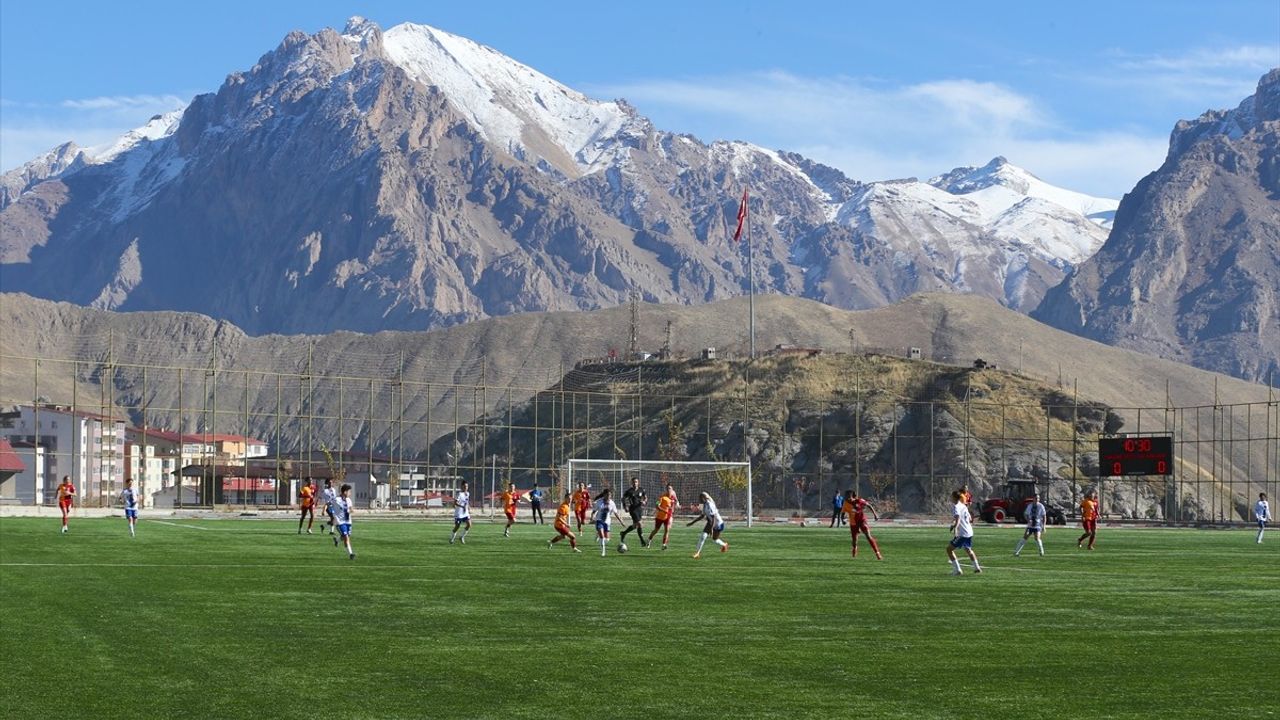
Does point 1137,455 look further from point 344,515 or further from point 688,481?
point 344,515

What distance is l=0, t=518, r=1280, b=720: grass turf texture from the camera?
16.8 meters

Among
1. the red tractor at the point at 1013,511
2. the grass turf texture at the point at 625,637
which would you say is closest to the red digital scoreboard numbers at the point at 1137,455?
the red tractor at the point at 1013,511

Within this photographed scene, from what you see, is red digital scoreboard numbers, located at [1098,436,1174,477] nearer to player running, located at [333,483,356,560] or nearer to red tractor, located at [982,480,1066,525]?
red tractor, located at [982,480,1066,525]

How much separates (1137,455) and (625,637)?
69.3m

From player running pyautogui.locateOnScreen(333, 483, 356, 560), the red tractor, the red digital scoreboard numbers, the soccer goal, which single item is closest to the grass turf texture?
player running pyautogui.locateOnScreen(333, 483, 356, 560)

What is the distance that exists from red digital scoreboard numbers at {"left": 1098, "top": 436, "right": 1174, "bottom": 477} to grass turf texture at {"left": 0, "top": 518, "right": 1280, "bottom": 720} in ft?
154

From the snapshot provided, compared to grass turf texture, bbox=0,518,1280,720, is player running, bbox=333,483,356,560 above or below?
above

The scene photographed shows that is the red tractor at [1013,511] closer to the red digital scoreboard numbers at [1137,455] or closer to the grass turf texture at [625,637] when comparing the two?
the red digital scoreboard numbers at [1137,455]

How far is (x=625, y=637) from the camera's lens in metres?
22.2

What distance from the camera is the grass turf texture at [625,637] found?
16750 millimetres

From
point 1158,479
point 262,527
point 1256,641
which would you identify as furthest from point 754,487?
point 1256,641

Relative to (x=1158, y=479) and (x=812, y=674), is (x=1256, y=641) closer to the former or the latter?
(x=812, y=674)

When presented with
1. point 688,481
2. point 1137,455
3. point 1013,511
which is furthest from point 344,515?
point 688,481

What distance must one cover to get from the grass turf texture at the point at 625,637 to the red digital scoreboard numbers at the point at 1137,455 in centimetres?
4695
